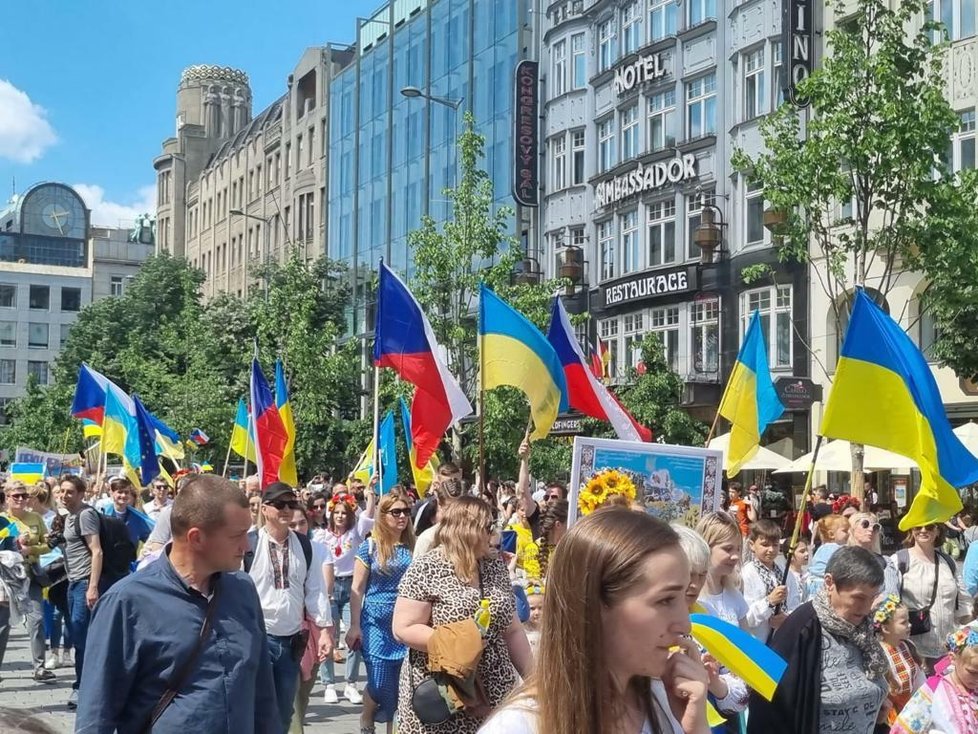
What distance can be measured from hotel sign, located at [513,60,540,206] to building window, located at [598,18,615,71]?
3.16m

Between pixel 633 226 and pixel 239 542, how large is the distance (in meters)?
34.6

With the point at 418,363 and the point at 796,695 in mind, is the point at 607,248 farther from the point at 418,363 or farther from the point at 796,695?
the point at 796,695

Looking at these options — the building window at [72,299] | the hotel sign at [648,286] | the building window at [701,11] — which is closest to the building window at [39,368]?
the building window at [72,299]

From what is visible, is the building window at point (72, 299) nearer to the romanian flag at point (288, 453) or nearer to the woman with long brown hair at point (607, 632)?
the romanian flag at point (288, 453)

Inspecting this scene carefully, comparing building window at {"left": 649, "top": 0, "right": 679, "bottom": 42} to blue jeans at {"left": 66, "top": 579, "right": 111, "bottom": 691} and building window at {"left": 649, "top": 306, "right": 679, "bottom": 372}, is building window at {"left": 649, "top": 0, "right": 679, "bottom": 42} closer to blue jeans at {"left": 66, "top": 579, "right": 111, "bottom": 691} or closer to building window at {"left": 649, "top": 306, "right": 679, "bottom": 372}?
building window at {"left": 649, "top": 306, "right": 679, "bottom": 372}

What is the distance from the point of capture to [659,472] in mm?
8453

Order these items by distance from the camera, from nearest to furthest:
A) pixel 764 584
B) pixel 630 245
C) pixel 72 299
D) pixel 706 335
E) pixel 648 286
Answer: pixel 764 584
pixel 706 335
pixel 648 286
pixel 630 245
pixel 72 299

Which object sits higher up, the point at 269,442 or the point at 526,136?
the point at 526,136

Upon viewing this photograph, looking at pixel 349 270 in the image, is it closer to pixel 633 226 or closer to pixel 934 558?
pixel 633 226

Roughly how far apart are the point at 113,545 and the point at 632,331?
28771 millimetres

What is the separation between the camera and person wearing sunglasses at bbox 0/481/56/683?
1246 centimetres

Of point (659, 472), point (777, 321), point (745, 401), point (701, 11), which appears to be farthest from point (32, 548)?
point (701, 11)

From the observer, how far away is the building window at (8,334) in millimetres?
116188

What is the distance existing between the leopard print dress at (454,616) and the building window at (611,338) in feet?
109
